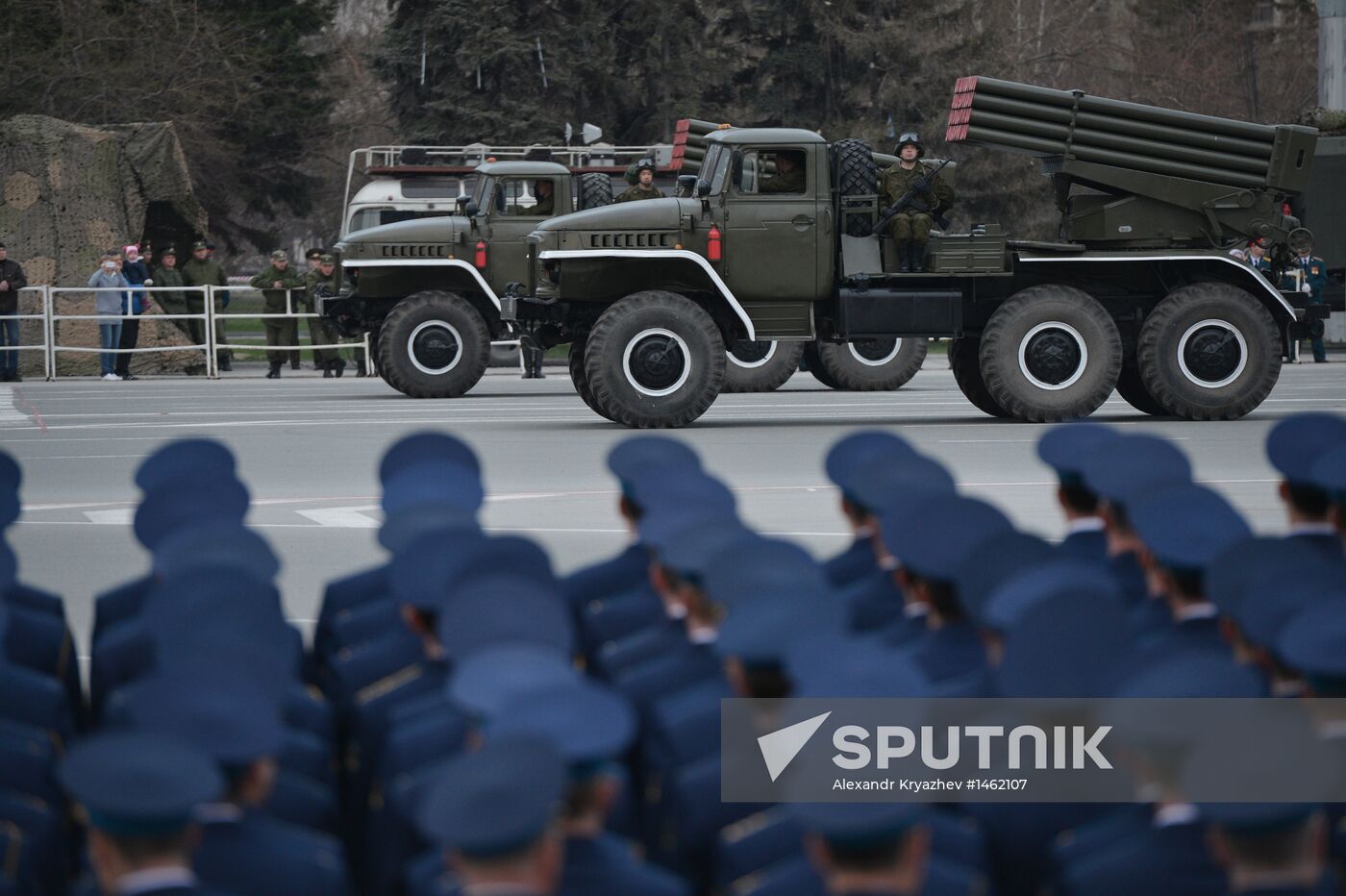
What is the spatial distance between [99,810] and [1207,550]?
8.64 ft

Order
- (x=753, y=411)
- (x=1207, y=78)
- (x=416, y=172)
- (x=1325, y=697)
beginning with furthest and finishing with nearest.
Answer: (x=1207, y=78)
(x=416, y=172)
(x=753, y=411)
(x=1325, y=697)

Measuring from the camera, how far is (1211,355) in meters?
18.6

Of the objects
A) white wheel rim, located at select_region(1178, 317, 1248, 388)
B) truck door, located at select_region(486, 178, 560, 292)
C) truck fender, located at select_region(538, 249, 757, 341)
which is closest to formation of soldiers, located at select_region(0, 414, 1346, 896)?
truck fender, located at select_region(538, 249, 757, 341)

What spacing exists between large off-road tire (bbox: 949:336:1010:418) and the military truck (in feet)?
1.29

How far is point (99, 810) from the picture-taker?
309cm

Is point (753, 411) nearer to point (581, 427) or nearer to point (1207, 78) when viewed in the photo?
point (581, 427)

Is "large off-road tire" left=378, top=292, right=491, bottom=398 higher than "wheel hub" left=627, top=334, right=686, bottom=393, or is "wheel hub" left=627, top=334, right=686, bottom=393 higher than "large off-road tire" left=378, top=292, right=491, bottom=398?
"wheel hub" left=627, top=334, right=686, bottom=393

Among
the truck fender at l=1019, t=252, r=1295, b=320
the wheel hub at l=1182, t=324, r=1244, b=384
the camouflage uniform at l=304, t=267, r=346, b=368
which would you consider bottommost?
the camouflage uniform at l=304, t=267, r=346, b=368

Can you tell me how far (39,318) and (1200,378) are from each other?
17031 millimetres

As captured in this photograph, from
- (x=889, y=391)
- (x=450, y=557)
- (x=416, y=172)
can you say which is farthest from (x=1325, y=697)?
(x=416, y=172)

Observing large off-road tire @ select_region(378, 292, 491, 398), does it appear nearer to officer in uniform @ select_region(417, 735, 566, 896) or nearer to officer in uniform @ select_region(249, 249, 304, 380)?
officer in uniform @ select_region(249, 249, 304, 380)

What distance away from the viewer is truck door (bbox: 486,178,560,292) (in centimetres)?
2394

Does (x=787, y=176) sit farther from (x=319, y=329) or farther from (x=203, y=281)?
(x=203, y=281)

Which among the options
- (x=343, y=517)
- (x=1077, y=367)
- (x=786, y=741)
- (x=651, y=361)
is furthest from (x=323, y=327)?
(x=786, y=741)
